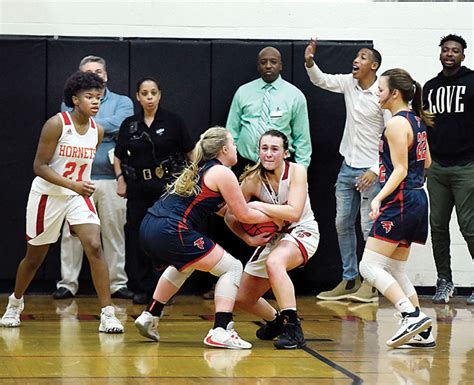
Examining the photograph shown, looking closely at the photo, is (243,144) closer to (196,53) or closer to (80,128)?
(196,53)

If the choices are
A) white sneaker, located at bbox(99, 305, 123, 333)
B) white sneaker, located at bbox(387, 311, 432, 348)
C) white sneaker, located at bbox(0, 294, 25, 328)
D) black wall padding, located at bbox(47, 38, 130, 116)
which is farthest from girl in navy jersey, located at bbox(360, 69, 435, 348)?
black wall padding, located at bbox(47, 38, 130, 116)

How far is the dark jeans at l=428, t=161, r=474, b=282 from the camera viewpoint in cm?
870

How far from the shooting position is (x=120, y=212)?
8.78 metres

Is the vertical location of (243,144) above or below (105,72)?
below

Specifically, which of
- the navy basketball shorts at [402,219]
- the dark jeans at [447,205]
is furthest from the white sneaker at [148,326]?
the dark jeans at [447,205]

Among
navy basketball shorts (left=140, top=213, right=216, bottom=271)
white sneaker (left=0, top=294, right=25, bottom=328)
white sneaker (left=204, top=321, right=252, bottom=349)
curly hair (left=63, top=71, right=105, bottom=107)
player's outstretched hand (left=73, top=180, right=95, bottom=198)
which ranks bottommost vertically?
white sneaker (left=0, top=294, right=25, bottom=328)

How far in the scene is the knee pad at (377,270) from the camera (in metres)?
6.16

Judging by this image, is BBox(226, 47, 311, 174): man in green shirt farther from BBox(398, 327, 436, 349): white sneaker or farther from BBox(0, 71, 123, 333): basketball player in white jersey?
BBox(398, 327, 436, 349): white sneaker

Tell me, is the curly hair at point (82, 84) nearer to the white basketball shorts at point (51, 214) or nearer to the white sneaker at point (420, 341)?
the white basketball shorts at point (51, 214)

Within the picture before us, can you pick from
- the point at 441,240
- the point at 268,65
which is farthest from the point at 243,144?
the point at 441,240

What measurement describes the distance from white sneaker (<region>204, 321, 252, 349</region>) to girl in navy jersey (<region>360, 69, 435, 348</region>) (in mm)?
850

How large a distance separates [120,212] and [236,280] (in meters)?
2.84

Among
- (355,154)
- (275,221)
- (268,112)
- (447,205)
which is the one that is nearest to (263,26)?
(268,112)

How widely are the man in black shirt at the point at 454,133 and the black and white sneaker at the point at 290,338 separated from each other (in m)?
2.94
